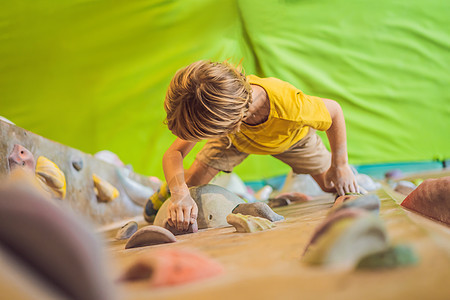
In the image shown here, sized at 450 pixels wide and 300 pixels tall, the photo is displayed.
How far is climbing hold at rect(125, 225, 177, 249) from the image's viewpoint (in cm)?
85

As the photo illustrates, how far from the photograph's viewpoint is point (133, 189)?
6.49ft

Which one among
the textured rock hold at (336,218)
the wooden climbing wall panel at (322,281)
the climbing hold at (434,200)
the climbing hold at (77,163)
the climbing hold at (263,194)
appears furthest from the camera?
the climbing hold at (263,194)

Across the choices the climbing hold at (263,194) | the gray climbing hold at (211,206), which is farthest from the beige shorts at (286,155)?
the climbing hold at (263,194)

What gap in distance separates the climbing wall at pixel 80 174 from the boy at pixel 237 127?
0.67 feet

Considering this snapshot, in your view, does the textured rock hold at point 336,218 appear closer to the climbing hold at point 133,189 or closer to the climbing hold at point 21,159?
the climbing hold at point 21,159

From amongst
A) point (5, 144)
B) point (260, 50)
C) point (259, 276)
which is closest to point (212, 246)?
point (259, 276)

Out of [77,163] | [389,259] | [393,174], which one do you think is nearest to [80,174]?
[77,163]

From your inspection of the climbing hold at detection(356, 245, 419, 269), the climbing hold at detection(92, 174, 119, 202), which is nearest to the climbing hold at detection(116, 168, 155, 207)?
the climbing hold at detection(92, 174, 119, 202)

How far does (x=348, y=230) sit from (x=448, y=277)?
89mm

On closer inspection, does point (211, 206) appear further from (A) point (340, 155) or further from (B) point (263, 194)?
(B) point (263, 194)

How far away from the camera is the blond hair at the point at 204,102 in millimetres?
1068

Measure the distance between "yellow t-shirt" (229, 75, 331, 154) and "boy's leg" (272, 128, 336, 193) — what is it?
14 cm

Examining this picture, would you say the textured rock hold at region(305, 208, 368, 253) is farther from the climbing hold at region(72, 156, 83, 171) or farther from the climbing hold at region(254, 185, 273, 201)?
the climbing hold at region(254, 185, 273, 201)

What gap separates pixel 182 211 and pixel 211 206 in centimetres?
9
